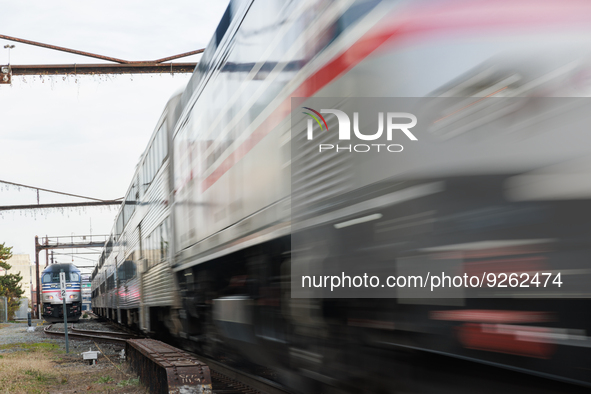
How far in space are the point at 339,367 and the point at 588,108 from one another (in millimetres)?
2256

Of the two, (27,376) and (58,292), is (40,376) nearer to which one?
(27,376)

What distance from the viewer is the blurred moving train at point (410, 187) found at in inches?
90.7

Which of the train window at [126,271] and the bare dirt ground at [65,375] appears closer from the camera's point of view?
the bare dirt ground at [65,375]

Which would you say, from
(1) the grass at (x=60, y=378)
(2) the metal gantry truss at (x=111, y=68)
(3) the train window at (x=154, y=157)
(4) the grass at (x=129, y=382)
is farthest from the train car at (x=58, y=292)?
(4) the grass at (x=129, y=382)

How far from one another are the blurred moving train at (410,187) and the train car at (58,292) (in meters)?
32.1

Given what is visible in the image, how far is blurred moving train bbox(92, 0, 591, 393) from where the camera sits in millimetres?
2305

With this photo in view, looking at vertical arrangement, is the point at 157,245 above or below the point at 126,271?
above

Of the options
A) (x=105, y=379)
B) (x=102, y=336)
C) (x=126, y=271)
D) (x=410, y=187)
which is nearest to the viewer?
(x=410, y=187)

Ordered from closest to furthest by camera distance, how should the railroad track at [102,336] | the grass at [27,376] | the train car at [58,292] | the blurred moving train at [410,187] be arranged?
the blurred moving train at [410,187], the grass at [27,376], the railroad track at [102,336], the train car at [58,292]

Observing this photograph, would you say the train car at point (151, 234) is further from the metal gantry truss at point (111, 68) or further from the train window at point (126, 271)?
the metal gantry truss at point (111, 68)

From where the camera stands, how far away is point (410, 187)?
306 cm

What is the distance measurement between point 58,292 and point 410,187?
36.4 m

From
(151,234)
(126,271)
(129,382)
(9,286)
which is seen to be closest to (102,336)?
(126,271)

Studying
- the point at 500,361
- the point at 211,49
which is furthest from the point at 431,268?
the point at 211,49
